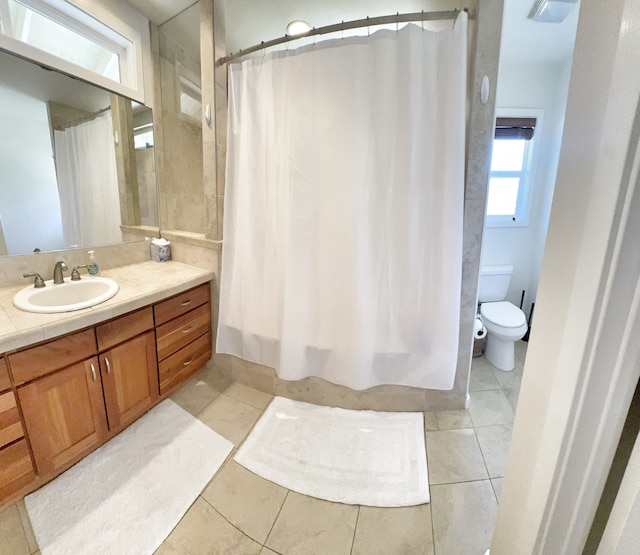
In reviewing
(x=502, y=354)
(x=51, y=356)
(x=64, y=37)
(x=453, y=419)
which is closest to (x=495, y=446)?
(x=453, y=419)

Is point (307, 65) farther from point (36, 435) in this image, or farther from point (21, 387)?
point (36, 435)

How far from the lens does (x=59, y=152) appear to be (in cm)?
155

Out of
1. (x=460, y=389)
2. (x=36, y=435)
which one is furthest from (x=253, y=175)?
(x=460, y=389)

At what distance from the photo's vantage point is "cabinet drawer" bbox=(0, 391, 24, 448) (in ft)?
3.37

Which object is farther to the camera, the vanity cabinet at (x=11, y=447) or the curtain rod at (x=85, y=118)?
the curtain rod at (x=85, y=118)

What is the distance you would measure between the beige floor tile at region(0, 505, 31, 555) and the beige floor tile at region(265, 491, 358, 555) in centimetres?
95

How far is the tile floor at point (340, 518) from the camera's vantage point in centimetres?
109

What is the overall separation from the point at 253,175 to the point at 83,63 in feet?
4.03

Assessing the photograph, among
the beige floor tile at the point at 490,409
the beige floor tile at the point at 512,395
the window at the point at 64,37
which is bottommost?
the beige floor tile at the point at 490,409

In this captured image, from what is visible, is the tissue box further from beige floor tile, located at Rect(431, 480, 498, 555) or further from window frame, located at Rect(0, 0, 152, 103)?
beige floor tile, located at Rect(431, 480, 498, 555)

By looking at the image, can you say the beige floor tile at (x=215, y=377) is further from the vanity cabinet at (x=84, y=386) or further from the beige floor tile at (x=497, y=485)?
the beige floor tile at (x=497, y=485)

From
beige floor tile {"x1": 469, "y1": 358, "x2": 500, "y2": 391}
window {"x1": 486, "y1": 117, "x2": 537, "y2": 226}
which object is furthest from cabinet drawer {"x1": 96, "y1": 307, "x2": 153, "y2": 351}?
window {"x1": 486, "y1": 117, "x2": 537, "y2": 226}

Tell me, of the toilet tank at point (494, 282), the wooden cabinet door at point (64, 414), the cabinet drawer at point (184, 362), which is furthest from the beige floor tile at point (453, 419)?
the wooden cabinet door at point (64, 414)

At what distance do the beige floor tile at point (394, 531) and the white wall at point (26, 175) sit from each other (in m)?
2.19
